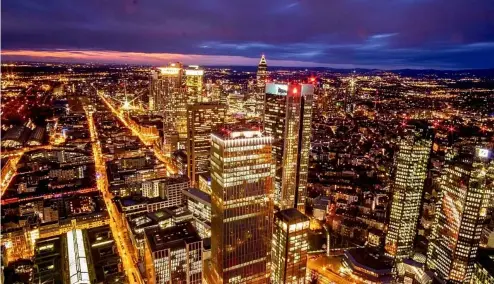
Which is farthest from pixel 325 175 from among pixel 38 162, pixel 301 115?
pixel 38 162

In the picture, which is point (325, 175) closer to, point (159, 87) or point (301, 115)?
point (301, 115)

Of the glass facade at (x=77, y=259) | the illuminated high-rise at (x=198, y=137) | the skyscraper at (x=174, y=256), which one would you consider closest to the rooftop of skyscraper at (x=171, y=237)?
the skyscraper at (x=174, y=256)

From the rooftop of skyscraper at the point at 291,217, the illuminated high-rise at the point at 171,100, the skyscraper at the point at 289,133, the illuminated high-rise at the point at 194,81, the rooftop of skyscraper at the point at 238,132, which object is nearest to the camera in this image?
the rooftop of skyscraper at the point at 238,132

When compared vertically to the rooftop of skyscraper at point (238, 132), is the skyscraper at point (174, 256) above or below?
below

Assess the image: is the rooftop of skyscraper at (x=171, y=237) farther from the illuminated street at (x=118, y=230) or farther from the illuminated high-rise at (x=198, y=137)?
the illuminated high-rise at (x=198, y=137)

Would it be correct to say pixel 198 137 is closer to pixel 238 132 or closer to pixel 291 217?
pixel 291 217

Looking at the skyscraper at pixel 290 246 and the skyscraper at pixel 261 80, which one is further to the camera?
the skyscraper at pixel 261 80

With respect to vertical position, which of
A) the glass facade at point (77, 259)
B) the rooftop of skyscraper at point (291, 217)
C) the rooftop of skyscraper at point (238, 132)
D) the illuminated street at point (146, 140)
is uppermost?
the rooftop of skyscraper at point (238, 132)
